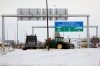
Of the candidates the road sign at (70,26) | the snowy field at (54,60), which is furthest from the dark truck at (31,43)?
the snowy field at (54,60)

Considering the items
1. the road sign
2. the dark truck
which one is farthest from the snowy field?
the road sign

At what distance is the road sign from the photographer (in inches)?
2601

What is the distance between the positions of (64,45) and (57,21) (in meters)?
12.4

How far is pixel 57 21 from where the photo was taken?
212ft

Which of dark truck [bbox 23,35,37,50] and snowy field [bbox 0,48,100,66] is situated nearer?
snowy field [bbox 0,48,100,66]

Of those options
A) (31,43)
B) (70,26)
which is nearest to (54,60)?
(31,43)

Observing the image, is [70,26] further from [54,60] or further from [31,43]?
[54,60]

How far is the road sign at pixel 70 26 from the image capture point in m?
66.1

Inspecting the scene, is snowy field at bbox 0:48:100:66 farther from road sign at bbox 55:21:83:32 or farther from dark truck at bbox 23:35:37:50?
road sign at bbox 55:21:83:32

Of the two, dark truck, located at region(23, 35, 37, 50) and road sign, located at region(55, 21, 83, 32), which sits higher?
road sign, located at region(55, 21, 83, 32)

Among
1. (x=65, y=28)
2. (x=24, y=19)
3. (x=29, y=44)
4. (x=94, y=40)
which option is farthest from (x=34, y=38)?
(x=94, y=40)

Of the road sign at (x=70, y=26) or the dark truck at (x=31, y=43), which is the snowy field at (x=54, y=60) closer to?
the dark truck at (x=31, y=43)

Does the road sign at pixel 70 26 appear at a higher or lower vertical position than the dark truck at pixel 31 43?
higher

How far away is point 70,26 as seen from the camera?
66.4 metres
